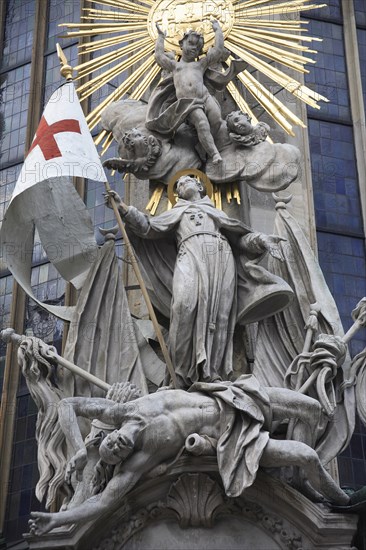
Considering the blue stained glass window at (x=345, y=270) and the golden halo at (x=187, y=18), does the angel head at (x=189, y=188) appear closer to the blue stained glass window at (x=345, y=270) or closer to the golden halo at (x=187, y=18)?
the golden halo at (x=187, y=18)

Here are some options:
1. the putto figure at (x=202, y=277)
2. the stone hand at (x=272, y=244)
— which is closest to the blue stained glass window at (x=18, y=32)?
the putto figure at (x=202, y=277)

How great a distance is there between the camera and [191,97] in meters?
13.8

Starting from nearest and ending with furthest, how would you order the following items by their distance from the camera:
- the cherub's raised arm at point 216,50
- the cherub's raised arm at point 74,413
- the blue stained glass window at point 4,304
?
the cherub's raised arm at point 74,413 → the cherub's raised arm at point 216,50 → the blue stained glass window at point 4,304

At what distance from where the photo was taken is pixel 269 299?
41.1ft

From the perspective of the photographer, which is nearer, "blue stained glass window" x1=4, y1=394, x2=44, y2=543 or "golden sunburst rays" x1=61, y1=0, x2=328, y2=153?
"blue stained glass window" x1=4, y1=394, x2=44, y2=543

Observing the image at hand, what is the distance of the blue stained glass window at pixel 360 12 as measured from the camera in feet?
58.0

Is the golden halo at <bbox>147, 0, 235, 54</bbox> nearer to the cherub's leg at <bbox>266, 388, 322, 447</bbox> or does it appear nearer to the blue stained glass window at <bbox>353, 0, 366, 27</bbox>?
the blue stained glass window at <bbox>353, 0, 366, 27</bbox>

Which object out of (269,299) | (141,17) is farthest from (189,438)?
(141,17)

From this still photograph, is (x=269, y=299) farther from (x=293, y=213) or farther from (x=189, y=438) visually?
(x=293, y=213)

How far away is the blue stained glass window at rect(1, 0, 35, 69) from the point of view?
17766 mm

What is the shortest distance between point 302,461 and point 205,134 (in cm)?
374

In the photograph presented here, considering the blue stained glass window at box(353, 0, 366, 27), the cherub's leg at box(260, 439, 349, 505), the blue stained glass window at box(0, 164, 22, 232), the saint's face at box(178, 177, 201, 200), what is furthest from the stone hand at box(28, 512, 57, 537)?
the blue stained glass window at box(353, 0, 366, 27)

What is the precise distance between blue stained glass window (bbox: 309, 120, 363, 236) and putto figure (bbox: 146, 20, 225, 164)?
2.44m

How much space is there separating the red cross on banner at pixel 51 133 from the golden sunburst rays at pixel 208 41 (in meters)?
1.44
